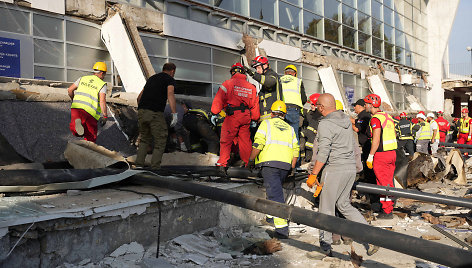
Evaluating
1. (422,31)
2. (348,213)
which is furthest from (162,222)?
(422,31)

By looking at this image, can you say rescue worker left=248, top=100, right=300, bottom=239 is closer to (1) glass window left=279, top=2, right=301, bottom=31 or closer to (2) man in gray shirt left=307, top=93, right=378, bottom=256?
(2) man in gray shirt left=307, top=93, right=378, bottom=256

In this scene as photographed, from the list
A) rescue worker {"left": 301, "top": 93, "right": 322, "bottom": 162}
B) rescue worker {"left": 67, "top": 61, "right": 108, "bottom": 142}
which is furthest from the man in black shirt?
rescue worker {"left": 301, "top": 93, "right": 322, "bottom": 162}

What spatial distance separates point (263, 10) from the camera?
1524cm

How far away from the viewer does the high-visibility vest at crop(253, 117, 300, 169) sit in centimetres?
498

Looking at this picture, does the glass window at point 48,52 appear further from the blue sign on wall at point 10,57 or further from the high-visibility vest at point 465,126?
the high-visibility vest at point 465,126

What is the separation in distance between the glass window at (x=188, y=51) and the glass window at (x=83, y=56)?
212 cm

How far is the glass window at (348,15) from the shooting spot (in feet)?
66.4

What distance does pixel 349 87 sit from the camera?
2008 cm

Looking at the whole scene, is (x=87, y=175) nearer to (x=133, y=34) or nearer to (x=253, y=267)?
(x=253, y=267)

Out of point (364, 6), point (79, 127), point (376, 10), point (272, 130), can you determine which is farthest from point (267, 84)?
point (376, 10)

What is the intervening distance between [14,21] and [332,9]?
14.8 meters

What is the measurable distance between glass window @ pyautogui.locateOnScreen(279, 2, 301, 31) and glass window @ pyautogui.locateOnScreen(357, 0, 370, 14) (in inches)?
246

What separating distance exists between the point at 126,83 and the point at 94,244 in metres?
7.36

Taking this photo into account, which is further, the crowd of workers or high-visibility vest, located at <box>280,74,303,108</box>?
high-visibility vest, located at <box>280,74,303,108</box>
